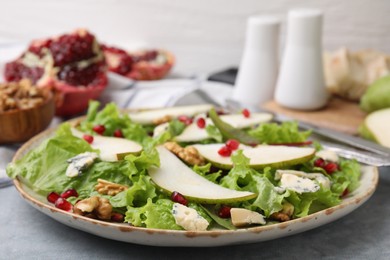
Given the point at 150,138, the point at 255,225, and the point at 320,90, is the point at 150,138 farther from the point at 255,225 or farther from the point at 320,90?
the point at 320,90

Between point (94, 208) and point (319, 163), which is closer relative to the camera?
point (94, 208)

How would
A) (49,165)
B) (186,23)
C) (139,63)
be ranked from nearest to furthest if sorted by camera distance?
(49,165)
(139,63)
(186,23)

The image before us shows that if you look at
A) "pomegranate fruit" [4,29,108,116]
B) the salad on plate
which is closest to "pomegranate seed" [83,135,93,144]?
the salad on plate

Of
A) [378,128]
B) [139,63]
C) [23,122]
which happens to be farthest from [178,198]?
[139,63]

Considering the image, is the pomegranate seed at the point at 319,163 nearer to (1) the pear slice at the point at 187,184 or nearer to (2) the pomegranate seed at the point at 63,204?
(1) the pear slice at the point at 187,184

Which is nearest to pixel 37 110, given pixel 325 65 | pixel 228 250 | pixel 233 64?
pixel 228 250

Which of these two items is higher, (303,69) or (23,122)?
(303,69)

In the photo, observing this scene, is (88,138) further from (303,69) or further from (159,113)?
(303,69)

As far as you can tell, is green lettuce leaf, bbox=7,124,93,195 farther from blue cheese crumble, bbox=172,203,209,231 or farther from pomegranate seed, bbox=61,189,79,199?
blue cheese crumble, bbox=172,203,209,231

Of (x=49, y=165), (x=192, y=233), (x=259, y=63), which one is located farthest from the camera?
(x=259, y=63)
